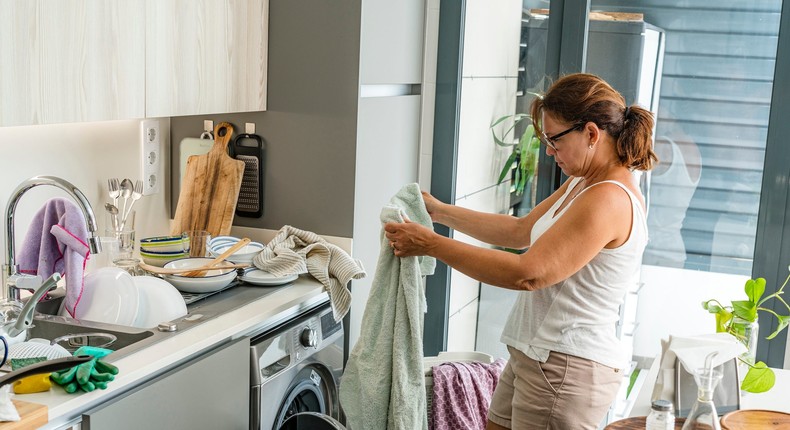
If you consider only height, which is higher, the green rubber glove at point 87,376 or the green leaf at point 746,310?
the green leaf at point 746,310

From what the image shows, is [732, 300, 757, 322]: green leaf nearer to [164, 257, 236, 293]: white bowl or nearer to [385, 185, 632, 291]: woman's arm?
[385, 185, 632, 291]: woman's arm

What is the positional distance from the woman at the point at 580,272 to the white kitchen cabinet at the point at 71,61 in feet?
2.93

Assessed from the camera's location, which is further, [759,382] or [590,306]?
[590,306]

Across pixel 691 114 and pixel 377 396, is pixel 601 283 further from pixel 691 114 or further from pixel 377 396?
pixel 691 114

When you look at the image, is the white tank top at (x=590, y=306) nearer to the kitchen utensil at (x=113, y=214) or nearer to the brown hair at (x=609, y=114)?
the brown hair at (x=609, y=114)

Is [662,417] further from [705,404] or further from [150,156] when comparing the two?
[150,156]

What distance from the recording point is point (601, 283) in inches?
80.2

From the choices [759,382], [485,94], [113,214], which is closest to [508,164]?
[485,94]

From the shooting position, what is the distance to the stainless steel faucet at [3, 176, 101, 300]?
194 cm

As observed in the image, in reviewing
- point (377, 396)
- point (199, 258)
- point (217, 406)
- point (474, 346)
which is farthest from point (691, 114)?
point (217, 406)

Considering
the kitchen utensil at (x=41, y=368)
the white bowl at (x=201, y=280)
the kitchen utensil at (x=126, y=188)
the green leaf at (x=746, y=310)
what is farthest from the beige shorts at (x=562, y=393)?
the kitchen utensil at (x=126, y=188)

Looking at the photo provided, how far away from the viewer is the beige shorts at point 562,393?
6.69 ft

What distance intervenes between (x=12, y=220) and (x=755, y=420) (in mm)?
1637

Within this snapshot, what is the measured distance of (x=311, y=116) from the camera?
2791 millimetres
